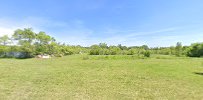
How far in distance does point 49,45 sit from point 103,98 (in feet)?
146

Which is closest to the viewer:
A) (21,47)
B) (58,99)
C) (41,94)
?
(58,99)

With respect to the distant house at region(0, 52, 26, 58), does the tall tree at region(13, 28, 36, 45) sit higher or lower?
higher

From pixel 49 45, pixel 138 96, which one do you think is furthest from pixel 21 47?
pixel 138 96

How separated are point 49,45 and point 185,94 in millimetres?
45131

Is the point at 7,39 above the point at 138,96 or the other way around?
above

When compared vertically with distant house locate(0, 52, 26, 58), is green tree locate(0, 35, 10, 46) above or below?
above

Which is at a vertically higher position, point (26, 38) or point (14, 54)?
point (26, 38)

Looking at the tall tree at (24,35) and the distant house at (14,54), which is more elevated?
the tall tree at (24,35)

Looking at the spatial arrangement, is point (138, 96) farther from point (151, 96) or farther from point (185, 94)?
point (185, 94)

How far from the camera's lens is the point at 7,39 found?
4147 centimetres

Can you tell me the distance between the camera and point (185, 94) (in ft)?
26.7

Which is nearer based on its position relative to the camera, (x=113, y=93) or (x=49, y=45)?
(x=113, y=93)

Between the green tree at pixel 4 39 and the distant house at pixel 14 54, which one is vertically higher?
the green tree at pixel 4 39

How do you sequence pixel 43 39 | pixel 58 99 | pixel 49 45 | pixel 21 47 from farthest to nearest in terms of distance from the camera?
pixel 49 45, pixel 43 39, pixel 21 47, pixel 58 99
